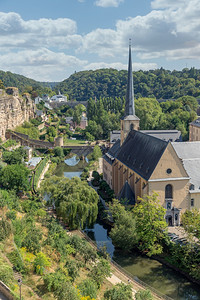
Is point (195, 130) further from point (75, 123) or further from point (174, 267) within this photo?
point (75, 123)

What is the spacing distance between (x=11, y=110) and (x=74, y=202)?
62.9m

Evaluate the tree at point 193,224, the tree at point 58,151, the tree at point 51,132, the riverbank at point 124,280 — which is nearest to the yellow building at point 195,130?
the tree at point 58,151

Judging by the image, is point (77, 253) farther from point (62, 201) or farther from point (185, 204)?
point (185, 204)

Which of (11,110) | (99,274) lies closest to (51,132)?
(11,110)

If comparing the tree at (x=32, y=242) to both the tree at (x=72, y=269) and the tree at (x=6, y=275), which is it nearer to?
the tree at (x=72, y=269)

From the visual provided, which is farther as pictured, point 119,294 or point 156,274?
point 156,274

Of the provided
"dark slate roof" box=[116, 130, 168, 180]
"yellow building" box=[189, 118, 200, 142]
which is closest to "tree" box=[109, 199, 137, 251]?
"dark slate roof" box=[116, 130, 168, 180]

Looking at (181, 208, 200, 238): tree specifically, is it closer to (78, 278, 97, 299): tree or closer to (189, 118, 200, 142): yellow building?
(78, 278, 97, 299): tree

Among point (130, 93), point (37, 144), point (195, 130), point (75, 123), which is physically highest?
point (130, 93)

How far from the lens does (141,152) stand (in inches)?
1532

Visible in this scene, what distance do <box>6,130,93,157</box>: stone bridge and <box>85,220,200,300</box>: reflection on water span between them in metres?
50.7

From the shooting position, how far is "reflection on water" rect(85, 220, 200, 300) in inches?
1027

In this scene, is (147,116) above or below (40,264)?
above

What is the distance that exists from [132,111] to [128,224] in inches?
842
